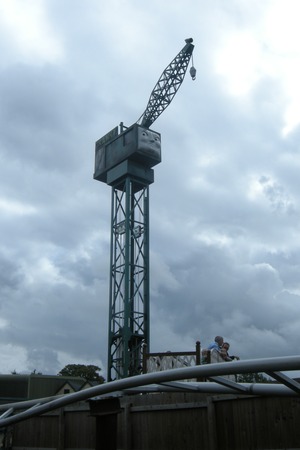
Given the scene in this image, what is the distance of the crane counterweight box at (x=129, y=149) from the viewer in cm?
3525

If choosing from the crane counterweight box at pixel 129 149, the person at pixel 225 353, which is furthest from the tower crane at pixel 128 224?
the person at pixel 225 353

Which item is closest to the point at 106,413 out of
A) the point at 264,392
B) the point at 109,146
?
the point at 264,392

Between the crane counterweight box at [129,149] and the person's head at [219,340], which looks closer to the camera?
the person's head at [219,340]

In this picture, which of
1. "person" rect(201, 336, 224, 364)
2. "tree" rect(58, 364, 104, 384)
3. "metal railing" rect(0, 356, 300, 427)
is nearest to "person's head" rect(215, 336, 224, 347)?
"person" rect(201, 336, 224, 364)

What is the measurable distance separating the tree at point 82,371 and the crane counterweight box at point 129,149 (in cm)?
3528

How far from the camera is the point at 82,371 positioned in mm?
67438

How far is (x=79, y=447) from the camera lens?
9.80 metres

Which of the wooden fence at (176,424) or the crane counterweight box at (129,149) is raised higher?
the crane counterweight box at (129,149)

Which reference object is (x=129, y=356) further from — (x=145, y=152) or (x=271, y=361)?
(x=271, y=361)

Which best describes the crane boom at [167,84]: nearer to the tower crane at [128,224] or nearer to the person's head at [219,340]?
the tower crane at [128,224]

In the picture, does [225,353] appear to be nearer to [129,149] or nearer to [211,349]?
[211,349]

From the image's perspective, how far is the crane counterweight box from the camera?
3525 cm

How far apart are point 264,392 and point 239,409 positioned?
60.8 inches

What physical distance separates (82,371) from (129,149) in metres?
39.3
